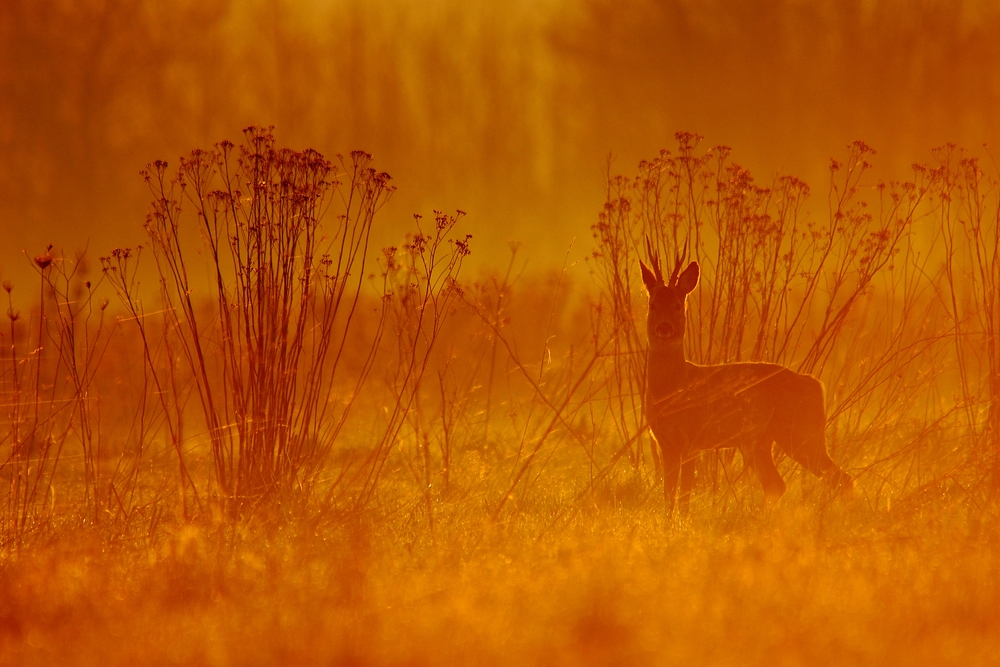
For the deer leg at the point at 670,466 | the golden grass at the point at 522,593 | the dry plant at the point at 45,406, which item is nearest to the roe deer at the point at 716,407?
the deer leg at the point at 670,466

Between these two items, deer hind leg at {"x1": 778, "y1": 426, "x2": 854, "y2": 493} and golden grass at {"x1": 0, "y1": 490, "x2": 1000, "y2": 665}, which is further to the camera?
deer hind leg at {"x1": 778, "y1": 426, "x2": 854, "y2": 493}

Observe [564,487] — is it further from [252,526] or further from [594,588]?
[594,588]

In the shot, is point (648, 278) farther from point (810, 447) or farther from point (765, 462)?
point (810, 447)

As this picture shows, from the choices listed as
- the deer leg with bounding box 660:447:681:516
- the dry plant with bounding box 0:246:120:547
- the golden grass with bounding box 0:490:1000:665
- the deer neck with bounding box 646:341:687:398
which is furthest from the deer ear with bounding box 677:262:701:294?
the dry plant with bounding box 0:246:120:547

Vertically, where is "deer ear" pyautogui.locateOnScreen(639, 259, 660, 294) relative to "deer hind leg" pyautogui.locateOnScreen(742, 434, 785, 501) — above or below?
above

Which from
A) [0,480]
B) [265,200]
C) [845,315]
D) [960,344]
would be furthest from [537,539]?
[0,480]

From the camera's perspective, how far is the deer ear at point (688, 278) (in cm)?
524

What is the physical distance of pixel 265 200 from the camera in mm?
4727

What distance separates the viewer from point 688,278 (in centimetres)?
526

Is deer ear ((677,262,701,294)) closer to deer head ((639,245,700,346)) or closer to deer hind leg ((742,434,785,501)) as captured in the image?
deer head ((639,245,700,346))

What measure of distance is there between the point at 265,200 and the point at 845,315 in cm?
353

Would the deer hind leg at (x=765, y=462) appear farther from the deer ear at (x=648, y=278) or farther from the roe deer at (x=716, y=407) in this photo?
the deer ear at (x=648, y=278)

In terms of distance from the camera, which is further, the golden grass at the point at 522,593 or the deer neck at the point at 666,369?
the deer neck at the point at 666,369

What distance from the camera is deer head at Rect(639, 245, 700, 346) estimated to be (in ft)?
16.9
